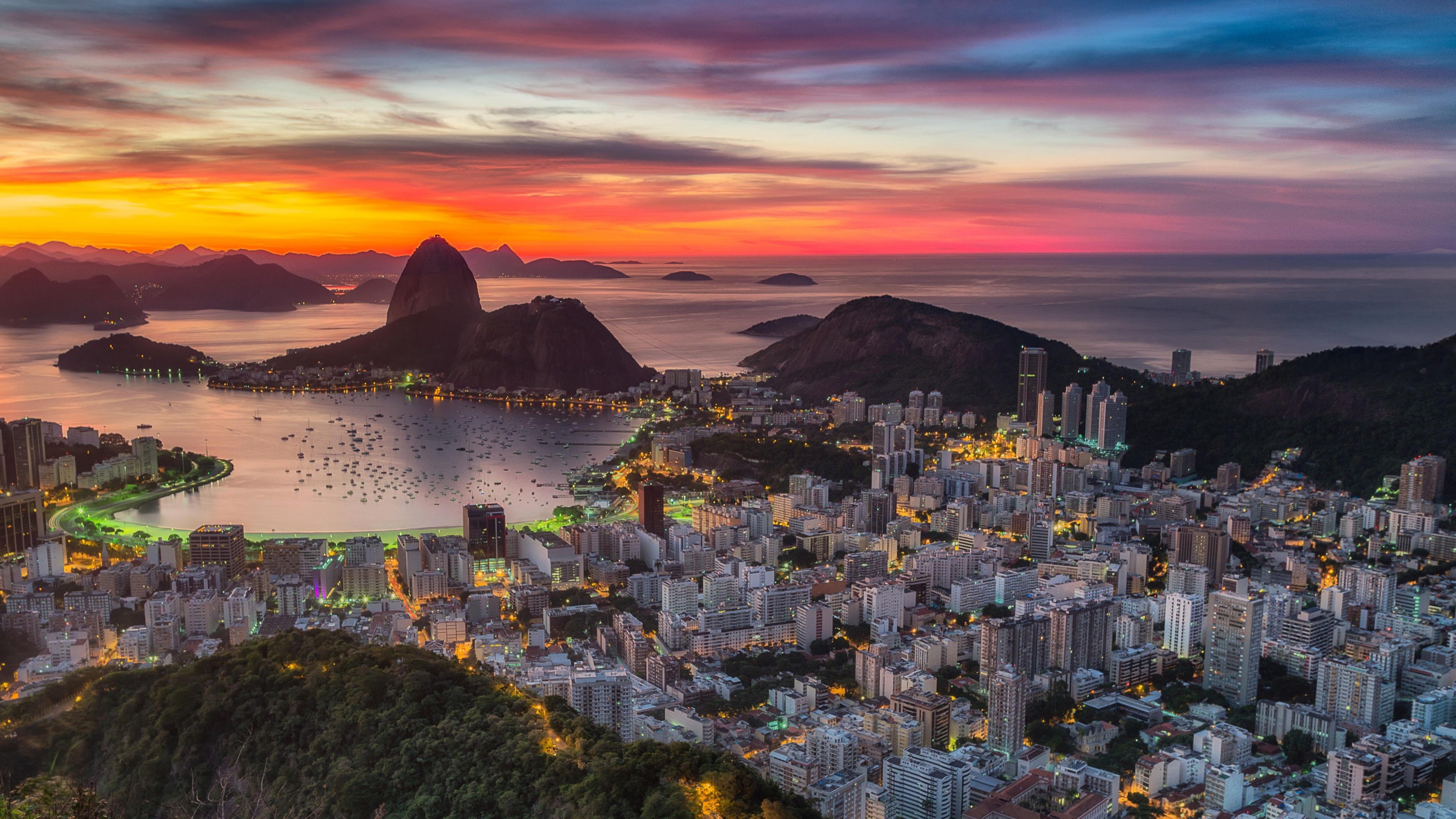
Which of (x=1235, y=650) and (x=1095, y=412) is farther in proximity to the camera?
(x=1095, y=412)

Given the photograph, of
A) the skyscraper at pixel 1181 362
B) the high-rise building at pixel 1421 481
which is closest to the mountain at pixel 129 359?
the skyscraper at pixel 1181 362

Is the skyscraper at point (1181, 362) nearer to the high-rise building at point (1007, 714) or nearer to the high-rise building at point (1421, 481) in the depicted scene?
the high-rise building at point (1421, 481)

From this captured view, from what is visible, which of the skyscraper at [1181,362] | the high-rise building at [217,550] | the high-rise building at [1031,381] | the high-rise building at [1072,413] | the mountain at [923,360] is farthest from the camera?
the skyscraper at [1181,362]

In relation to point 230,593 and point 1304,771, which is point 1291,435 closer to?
point 1304,771

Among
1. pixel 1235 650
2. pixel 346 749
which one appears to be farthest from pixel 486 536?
pixel 1235 650

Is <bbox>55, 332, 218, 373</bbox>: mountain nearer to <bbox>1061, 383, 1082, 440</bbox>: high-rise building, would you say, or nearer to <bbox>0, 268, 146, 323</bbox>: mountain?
<bbox>0, 268, 146, 323</bbox>: mountain

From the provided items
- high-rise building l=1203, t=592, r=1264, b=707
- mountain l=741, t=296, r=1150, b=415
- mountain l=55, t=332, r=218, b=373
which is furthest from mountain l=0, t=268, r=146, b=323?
high-rise building l=1203, t=592, r=1264, b=707

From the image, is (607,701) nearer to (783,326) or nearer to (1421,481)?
(1421,481)
